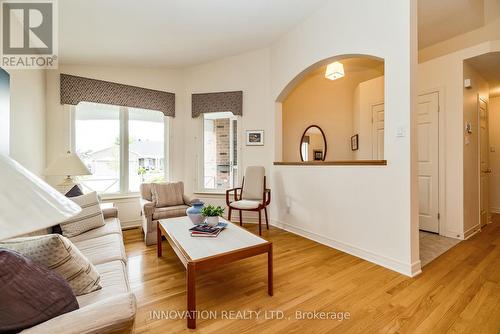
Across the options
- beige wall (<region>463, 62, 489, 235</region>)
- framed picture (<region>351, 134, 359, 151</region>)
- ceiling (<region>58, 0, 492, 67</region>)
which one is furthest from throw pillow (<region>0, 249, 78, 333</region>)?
framed picture (<region>351, 134, 359, 151</region>)

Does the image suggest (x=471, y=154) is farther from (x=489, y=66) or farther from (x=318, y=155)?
(x=318, y=155)

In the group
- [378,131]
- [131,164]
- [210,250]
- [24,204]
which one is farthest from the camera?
[378,131]

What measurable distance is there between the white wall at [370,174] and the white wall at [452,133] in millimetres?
1507

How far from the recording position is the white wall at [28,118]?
2.34m

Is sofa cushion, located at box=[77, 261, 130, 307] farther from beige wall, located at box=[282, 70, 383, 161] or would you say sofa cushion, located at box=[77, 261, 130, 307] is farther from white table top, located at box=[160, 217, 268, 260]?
beige wall, located at box=[282, 70, 383, 161]

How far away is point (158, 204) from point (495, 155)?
6.31 metres

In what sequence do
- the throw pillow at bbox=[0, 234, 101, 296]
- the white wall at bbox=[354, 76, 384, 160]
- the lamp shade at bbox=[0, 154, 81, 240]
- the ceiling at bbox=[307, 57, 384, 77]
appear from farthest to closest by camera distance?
the white wall at bbox=[354, 76, 384, 160] < the ceiling at bbox=[307, 57, 384, 77] < the throw pillow at bbox=[0, 234, 101, 296] < the lamp shade at bbox=[0, 154, 81, 240]

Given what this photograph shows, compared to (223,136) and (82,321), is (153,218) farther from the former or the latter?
(82,321)

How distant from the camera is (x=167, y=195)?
3309mm

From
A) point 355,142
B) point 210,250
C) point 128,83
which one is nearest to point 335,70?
point 355,142

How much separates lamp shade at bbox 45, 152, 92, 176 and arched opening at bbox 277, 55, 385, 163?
2.84m

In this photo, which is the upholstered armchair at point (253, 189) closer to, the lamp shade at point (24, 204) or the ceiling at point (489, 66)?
the lamp shade at point (24, 204)

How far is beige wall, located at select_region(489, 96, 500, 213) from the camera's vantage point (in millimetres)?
4480

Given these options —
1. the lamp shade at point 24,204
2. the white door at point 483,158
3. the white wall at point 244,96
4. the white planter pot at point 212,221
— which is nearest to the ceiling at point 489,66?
the white door at point 483,158
